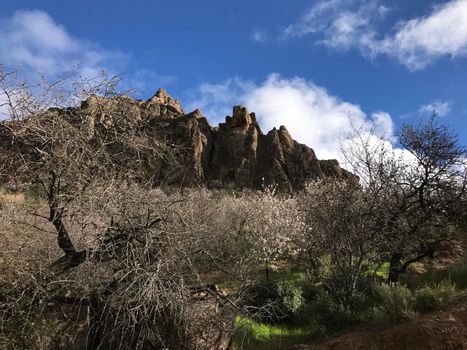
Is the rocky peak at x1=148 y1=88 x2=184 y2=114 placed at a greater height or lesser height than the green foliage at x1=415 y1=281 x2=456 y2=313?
greater

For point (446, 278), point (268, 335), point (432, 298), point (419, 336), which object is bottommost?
point (268, 335)

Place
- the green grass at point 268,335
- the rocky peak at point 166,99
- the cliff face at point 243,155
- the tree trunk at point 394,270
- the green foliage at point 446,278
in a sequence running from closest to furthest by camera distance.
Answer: the green grass at point 268,335 → the green foliage at point 446,278 → the tree trunk at point 394,270 → the cliff face at point 243,155 → the rocky peak at point 166,99

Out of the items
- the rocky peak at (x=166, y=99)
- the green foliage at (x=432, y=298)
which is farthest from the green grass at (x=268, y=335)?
the rocky peak at (x=166, y=99)

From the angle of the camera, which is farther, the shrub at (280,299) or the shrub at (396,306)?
the shrub at (280,299)

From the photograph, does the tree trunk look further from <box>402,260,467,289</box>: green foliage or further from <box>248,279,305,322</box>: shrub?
<box>248,279,305,322</box>: shrub

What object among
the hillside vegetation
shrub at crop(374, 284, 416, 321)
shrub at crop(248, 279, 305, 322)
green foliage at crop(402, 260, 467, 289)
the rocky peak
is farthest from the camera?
the rocky peak

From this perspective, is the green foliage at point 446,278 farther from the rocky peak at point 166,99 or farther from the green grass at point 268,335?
the rocky peak at point 166,99

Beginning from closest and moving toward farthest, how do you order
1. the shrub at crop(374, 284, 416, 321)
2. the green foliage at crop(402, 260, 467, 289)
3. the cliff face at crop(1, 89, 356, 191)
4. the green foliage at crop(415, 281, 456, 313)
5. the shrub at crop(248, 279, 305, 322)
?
the shrub at crop(374, 284, 416, 321) < the green foliage at crop(415, 281, 456, 313) < the green foliage at crop(402, 260, 467, 289) < the shrub at crop(248, 279, 305, 322) < the cliff face at crop(1, 89, 356, 191)

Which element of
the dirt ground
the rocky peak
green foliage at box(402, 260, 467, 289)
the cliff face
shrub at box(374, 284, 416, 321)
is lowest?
the dirt ground

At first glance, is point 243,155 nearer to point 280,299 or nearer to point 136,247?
point 280,299

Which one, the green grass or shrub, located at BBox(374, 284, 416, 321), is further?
the green grass

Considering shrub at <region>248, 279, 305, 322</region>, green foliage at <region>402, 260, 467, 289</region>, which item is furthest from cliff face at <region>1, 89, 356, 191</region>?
green foliage at <region>402, 260, 467, 289</region>

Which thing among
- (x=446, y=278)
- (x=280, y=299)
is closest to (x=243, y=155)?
(x=280, y=299)

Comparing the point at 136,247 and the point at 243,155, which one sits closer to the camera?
the point at 136,247
